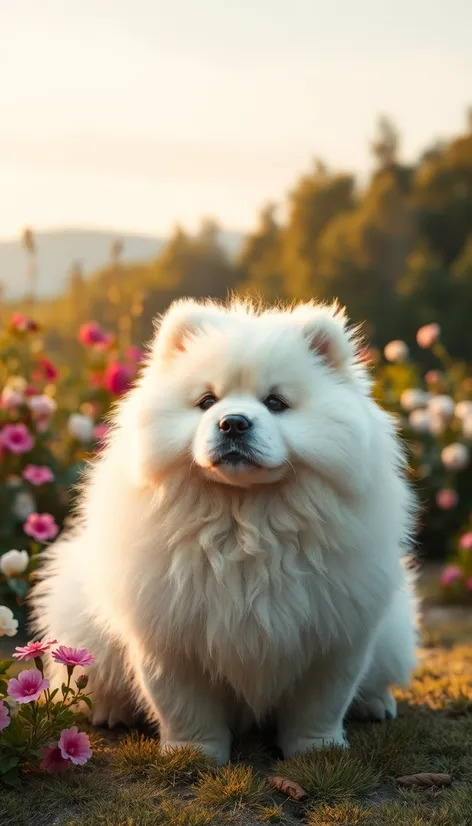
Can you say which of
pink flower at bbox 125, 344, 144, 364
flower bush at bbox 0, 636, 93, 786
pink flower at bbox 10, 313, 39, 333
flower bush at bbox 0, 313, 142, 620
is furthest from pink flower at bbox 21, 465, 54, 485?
flower bush at bbox 0, 636, 93, 786

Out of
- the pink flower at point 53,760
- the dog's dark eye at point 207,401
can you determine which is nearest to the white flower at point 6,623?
the pink flower at point 53,760

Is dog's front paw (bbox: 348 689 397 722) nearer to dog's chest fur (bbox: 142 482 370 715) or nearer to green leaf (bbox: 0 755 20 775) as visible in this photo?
dog's chest fur (bbox: 142 482 370 715)

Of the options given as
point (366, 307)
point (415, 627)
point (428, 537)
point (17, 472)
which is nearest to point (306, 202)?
point (366, 307)

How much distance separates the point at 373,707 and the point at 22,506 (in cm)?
310

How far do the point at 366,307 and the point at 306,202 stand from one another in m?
6.03

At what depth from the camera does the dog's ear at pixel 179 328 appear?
3.54m

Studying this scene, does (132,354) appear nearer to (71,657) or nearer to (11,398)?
(11,398)

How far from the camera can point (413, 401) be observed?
339 inches

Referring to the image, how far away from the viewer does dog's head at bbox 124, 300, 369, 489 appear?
3.13m

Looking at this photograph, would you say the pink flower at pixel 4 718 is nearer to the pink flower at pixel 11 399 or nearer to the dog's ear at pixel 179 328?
the dog's ear at pixel 179 328

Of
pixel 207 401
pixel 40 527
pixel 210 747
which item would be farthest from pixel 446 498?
pixel 207 401

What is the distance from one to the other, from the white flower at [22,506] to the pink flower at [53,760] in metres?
3.01

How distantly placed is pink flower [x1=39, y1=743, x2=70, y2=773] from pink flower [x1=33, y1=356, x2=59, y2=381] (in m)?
3.89

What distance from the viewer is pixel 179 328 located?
3549 mm
